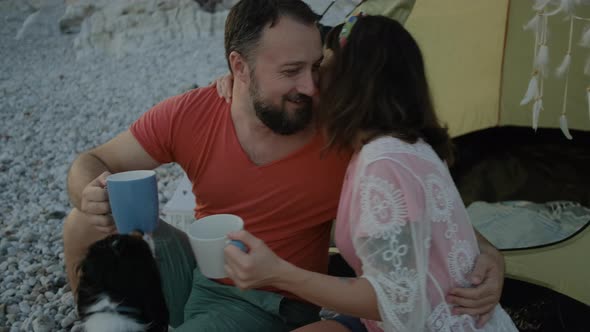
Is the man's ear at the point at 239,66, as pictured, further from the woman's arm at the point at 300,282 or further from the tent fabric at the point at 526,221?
the tent fabric at the point at 526,221

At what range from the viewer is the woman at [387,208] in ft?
3.94

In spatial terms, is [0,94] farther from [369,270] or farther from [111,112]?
[369,270]

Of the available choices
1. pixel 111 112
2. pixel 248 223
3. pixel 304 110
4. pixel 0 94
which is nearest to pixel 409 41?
pixel 304 110

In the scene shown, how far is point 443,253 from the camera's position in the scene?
1.27 meters

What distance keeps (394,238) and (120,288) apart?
58cm

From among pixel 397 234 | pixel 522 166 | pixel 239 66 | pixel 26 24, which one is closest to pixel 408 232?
pixel 397 234

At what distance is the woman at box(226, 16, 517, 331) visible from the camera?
1.20 m

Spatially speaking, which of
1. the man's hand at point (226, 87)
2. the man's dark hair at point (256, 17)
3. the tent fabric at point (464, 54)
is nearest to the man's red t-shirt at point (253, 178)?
the man's hand at point (226, 87)

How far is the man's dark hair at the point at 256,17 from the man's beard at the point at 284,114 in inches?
4.9

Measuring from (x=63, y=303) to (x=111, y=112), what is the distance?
342cm

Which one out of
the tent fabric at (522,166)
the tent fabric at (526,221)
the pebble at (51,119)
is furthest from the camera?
the tent fabric at (522,166)

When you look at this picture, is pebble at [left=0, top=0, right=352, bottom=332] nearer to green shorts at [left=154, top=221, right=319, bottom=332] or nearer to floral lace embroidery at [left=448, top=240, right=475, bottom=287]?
green shorts at [left=154, top=221, right=319, bottom=332]

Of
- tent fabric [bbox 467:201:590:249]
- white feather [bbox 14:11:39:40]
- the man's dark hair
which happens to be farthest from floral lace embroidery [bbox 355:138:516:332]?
white feather [bbox 14:11:39:40]

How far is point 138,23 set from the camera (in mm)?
8797
